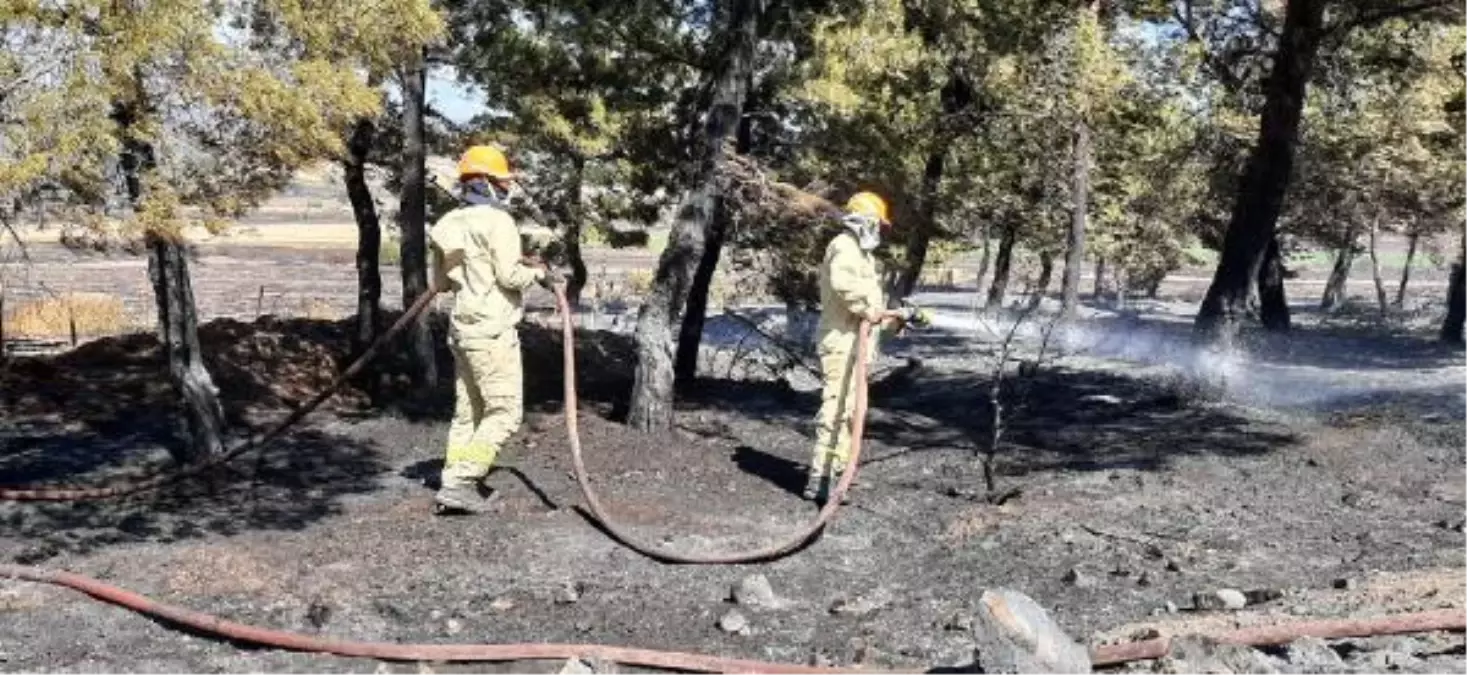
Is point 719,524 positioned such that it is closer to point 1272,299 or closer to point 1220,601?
point 1220,601

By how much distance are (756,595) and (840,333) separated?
2254 millimetres

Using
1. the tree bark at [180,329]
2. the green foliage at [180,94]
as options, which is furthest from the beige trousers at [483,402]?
the tree bark at [180,329]

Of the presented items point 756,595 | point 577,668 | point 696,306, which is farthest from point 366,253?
point 577,668

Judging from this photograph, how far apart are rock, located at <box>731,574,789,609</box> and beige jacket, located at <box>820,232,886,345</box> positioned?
81.7 inches

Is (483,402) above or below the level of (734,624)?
above

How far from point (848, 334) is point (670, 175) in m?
6.08

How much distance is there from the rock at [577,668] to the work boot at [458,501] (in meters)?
2.80

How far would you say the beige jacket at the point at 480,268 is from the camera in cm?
782

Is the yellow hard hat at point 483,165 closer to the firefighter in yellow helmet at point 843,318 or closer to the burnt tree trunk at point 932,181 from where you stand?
the firefighter in yellow helmet at point 843,318

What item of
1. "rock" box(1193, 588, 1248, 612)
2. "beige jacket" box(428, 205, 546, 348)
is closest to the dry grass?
"beige jacket" box(428, 205, 546, 348)

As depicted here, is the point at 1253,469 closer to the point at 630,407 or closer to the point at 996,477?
the point at 996,477

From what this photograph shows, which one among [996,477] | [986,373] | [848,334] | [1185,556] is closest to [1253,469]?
[996,477]

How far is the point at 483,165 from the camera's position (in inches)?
312

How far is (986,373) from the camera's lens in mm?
15805
